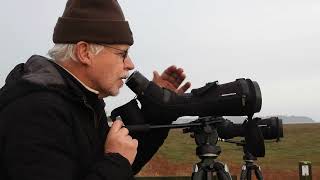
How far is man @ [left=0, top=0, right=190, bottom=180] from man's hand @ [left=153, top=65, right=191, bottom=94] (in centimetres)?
108

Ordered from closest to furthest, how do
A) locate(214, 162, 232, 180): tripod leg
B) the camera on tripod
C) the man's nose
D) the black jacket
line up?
the black jacket → the man's nose → the camera on tripod → locate(214, 162, 232, 180): tripod leg

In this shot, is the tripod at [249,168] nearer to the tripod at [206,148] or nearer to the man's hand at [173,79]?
the man's hand at [173,79]

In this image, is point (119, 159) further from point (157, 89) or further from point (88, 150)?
point (157, 89)

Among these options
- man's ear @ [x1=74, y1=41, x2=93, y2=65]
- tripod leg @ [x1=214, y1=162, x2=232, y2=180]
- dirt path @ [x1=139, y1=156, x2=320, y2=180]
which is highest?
man's ear @ [x1=74, y1=41, x2=93, y2=65]

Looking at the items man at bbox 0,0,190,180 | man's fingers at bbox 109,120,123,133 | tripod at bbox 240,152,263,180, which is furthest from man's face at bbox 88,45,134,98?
tripod at bbox 240,152,263,180

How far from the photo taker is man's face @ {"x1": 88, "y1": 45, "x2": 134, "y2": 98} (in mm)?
2592

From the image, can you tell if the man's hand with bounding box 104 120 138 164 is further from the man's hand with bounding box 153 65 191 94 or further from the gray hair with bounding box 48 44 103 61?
the man's hand with bounding box 153 65 191 94

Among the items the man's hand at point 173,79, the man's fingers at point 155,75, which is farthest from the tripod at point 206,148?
the man's fingers at point 155,75

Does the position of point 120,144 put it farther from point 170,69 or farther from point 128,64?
point 170,69

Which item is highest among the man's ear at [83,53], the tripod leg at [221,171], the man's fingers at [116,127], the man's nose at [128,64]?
the man's ear at [83,53]

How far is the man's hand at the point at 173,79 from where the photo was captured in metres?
3.91

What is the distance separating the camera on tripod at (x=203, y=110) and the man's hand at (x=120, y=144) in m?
0.74

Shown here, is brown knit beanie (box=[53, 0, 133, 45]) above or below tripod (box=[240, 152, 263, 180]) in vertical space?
above

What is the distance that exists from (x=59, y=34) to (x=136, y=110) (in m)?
1.11
